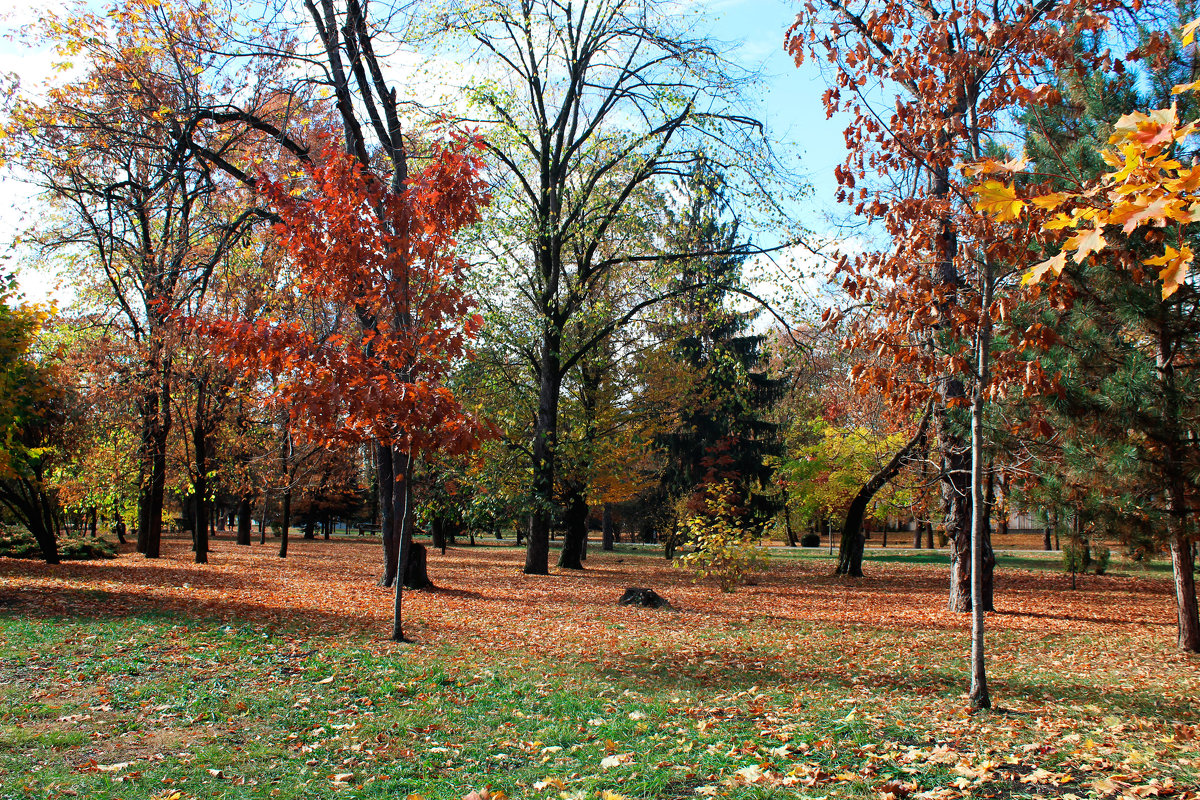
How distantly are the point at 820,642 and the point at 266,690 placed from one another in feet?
19.9

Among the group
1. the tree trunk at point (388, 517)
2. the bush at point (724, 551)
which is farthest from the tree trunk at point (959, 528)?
the tree trunk at point (388, 517)

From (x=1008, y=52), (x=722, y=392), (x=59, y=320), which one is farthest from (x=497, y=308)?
(x=1008, y=52)

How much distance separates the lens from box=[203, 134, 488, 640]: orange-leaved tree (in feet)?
24.4

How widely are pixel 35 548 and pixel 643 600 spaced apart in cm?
1332

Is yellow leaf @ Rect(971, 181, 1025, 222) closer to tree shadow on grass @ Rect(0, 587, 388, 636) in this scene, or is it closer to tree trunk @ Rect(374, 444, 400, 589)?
tree shadow on grass @ Rect(0, 587, 388, 636)

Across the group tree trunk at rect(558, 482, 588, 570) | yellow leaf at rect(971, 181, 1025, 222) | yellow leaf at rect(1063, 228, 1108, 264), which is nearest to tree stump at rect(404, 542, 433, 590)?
tree trunk at rect(558, 482, 588, 570)

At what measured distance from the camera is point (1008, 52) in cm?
575

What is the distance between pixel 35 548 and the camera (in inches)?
615

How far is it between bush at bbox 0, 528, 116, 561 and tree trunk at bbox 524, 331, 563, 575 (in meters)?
9.81

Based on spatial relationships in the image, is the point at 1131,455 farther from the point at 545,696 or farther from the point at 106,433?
the point at 106,433

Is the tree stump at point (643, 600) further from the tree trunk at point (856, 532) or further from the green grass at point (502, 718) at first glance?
the tree trunk at point (856, 532)

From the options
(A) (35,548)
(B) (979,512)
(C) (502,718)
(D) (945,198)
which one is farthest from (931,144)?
(A) (35,548)

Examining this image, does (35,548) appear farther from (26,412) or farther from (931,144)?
(931,144)

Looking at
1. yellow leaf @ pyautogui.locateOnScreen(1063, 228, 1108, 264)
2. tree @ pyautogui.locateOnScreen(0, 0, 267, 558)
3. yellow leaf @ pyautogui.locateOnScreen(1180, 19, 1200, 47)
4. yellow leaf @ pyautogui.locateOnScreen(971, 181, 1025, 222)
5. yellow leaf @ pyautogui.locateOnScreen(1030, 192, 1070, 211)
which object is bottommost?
yellow leaf @ pyautogui.locateOnScreen(1063, 228, 1108, 264)
